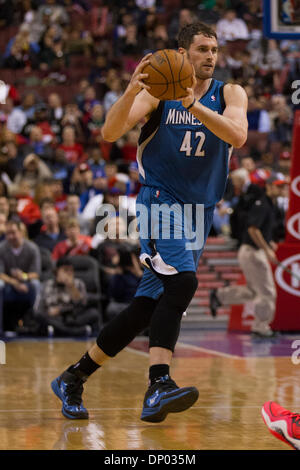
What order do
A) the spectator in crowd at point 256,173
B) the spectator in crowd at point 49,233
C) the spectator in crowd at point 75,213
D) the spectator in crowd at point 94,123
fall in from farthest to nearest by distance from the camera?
the spectator in crowd at point 94,123 < the spectator in crowd at point 256,173 < the spectator in crowd at point 75,213 < the spectator in crowd at point 49,233

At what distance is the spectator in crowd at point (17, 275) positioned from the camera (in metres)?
11.1

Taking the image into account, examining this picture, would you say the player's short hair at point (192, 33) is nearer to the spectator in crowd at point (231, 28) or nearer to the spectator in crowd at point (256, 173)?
the spectator in crowd at point (256, 173)

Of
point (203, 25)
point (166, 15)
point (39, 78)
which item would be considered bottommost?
point (203, 25)

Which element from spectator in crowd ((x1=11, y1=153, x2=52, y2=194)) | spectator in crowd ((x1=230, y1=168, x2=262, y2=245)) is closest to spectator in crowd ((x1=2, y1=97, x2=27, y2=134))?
spectator in crowd ((x1=11, y1=153, x2=52, y2=194))

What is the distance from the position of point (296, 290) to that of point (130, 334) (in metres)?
6.68

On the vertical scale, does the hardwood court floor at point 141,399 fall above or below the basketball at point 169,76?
below

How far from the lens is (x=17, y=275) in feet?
36.6

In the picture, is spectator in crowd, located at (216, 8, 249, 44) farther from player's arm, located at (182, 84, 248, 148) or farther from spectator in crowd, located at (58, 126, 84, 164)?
player's arm, located at (182, 84, 248, 148)

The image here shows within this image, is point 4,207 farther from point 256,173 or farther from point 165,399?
point 165,399

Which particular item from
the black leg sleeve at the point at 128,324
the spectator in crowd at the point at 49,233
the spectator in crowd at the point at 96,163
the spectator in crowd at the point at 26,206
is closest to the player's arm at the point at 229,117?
the black leg sleeve at the point at 128,324

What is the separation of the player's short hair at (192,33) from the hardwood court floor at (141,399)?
216 cm

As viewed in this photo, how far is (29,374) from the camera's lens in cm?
699

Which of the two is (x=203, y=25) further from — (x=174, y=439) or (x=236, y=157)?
(x=236, y=157)

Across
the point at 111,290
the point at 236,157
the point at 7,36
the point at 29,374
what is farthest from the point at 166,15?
the point at 29,374
